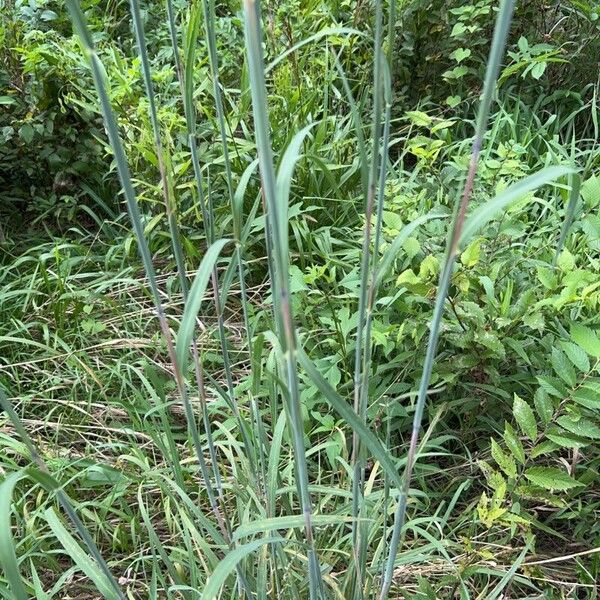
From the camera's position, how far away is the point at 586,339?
3.07 feet

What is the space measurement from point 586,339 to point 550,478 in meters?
0.21

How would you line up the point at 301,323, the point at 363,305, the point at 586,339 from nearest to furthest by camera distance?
the point at 363,305 < the point at 586,339 < the point at 301,323

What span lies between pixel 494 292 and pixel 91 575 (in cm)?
84

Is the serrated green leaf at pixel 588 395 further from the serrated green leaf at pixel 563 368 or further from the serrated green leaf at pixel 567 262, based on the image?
the serrated green leaf at pixel 567 262

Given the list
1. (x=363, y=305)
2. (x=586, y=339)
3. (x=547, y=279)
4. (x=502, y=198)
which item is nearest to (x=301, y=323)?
(x=547, y=279)

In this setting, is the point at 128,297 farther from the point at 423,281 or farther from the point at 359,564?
the point at 359,564

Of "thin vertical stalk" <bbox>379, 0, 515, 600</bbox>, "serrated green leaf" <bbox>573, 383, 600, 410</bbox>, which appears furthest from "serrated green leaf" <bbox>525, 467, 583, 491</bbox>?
"thin vertical stalk" <bbox>379, 0, 515, 600</bbox>

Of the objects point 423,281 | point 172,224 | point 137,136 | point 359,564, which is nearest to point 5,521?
point 172,224

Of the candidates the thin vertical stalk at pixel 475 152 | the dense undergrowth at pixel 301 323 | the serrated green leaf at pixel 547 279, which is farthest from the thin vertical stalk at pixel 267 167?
the serrated green leaf at pixel 547 279

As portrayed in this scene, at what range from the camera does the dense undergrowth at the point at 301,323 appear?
68 centimetres

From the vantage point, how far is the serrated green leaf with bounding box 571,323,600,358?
3.02 feet

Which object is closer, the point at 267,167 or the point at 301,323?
the point at 267,167

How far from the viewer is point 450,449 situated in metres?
1.32

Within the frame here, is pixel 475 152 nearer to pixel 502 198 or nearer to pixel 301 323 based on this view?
pixel 502 198
